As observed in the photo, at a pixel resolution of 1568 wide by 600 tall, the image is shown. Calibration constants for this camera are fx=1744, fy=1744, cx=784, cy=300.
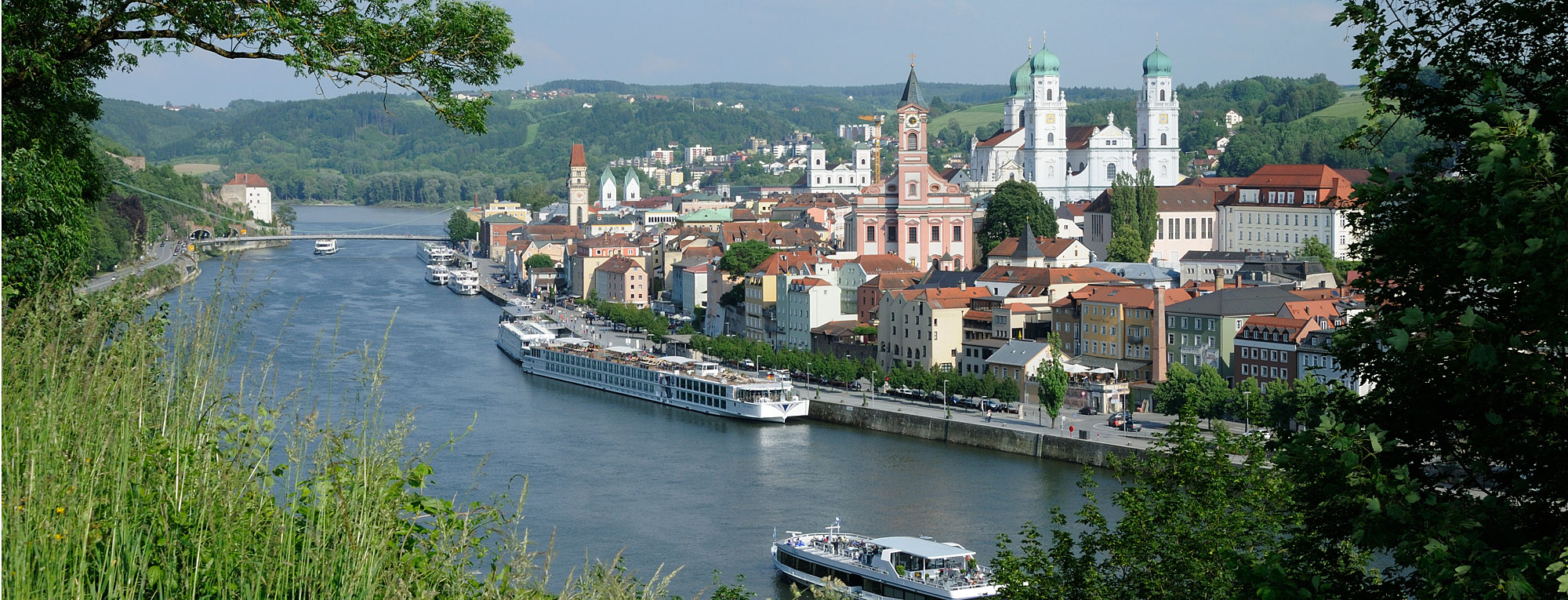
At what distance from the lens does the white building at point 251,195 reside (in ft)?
171

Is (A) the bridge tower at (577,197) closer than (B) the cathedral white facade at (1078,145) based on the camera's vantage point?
No

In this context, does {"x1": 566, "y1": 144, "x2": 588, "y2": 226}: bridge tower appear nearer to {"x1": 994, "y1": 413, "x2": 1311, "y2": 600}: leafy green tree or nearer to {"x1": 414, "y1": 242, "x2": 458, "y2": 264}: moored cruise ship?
{"x1": 414, "y1": 242, "x2": 458, "y2": 264}: moored cruise ship

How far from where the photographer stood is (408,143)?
283ft

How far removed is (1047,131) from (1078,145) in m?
0.66

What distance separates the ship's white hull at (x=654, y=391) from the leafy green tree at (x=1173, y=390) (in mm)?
3286

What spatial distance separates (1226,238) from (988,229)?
416 cm

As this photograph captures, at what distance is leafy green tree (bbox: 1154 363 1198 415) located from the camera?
48.1 ft

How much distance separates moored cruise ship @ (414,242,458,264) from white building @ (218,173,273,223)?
11.7 metres

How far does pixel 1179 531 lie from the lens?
4.14 m

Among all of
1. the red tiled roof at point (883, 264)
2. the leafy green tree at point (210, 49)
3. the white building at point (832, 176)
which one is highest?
the white building at point (832, 176)

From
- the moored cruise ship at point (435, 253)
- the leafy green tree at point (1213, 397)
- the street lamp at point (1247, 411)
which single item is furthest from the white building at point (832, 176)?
the street lamp at point (1247, 411)

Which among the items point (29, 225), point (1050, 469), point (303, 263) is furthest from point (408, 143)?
point (29, 225)

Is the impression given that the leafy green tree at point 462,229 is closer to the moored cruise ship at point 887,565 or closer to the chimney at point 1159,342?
the chimney at point 1159,342

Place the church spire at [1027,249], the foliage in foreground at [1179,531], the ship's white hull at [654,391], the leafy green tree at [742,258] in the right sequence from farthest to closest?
the leafy green tree at [742,258]
the church spire at [1027,249]
the ship's white hull at [654,391]
the foliage in foreground at [1179,531]
